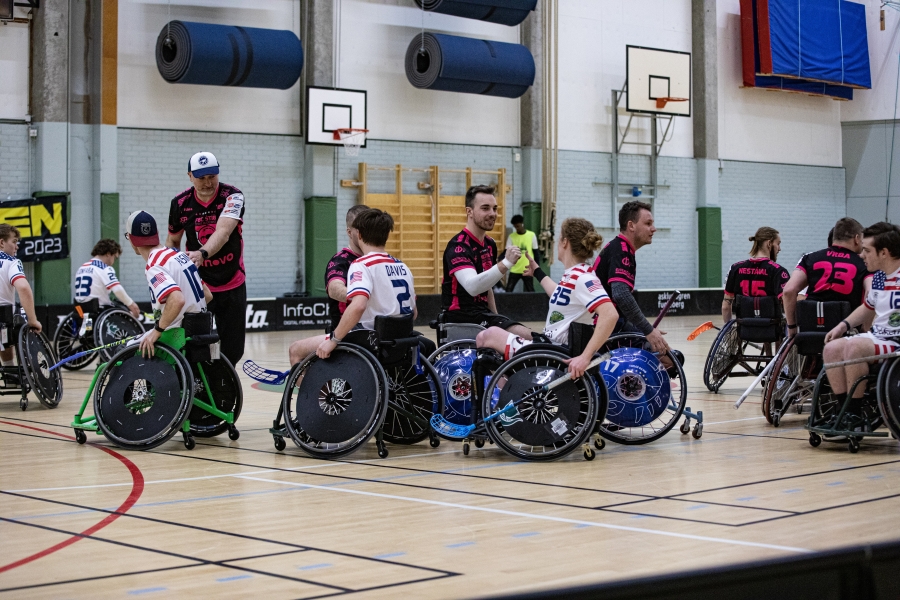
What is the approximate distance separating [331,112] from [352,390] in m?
12.4

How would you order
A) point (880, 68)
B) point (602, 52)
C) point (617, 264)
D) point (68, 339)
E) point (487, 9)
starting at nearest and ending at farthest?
point (617, 264)
point (68, 339)
point (487, 9)
point (602, 52)
point (880, 68)

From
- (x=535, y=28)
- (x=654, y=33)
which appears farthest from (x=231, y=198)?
(x=654, y=33)

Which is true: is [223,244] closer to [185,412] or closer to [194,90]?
[185,412]

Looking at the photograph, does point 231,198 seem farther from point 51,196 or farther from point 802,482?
point 51,196

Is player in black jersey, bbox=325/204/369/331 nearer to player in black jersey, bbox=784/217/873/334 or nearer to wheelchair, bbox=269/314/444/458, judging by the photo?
wheelchair, bbox=269/314/444/458

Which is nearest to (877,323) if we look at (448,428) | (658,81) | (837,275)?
(837,275)

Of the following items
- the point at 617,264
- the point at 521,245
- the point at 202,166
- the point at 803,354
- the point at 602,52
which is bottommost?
the point at 803,354

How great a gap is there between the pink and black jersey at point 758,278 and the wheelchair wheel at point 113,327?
18.6ft

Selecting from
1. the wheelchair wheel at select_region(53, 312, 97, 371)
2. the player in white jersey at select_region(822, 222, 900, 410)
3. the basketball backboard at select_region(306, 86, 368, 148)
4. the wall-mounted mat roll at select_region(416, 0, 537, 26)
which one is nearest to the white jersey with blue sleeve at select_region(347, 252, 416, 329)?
the player in white jersey at select_region(822, 222, 900, 410)

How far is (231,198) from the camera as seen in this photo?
6.34 m

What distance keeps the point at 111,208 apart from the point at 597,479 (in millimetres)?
12572

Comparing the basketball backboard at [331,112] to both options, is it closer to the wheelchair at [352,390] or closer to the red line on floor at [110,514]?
the red line on floor at [110,514]

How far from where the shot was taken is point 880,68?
23.1 m

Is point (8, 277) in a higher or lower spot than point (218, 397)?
higher
